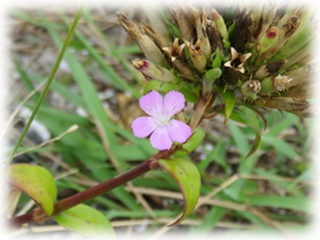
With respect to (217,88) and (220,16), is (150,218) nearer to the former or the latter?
(217,88)

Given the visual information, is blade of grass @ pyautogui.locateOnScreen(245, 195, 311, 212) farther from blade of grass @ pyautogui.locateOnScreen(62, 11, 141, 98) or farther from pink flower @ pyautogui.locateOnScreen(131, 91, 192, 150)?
pink flower @ pyautogui.locateOnScreen(131, 91, 192, 150)

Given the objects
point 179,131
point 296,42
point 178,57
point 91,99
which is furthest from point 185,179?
point 91,99

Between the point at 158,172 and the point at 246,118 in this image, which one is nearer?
the point at 246,118

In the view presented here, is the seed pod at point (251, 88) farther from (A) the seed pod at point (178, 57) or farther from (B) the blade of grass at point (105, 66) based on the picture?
(B) the blade of grass at point (105, 66)

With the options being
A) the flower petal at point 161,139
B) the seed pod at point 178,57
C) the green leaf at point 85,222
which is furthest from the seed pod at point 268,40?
the green leaf at point 85,222

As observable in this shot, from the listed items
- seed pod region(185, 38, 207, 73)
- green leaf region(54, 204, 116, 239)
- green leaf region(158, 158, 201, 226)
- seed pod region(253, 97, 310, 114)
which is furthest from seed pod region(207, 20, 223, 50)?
green leaf region(54, 204, 116, 239)

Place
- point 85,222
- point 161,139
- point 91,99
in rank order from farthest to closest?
point 91,99 < point 85,222 < point 161,139

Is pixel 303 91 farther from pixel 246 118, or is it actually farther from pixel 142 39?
pixel 142 39
